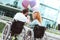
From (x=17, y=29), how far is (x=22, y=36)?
0.44 feet

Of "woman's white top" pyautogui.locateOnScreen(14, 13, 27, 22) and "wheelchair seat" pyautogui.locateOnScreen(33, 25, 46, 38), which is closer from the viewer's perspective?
"woman's white top" pyautogui.locateOnScreen(14, 13, 27, 22)

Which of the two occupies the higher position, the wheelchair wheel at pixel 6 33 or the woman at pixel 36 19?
the woman at pixel 36 19

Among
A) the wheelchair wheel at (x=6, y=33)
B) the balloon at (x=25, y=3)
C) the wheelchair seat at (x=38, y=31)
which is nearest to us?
the wheelchair wheel at (x=6, y=33)

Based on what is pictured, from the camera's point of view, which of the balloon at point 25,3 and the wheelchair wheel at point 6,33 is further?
the balloon at point 25,3

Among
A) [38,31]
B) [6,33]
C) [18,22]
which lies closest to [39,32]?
[38,31]

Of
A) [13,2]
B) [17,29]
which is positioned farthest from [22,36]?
[13,2]

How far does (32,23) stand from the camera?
114 inches

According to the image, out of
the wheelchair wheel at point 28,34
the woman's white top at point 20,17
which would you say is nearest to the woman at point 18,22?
the woman's white top at point 20,17

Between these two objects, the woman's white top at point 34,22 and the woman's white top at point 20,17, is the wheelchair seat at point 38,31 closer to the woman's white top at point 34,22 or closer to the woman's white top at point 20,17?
the woman's white top at point 34,22

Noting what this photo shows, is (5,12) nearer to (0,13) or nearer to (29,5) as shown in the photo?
(0,13)

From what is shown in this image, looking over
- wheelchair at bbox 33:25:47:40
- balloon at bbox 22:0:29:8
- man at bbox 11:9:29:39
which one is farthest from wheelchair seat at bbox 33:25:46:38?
balloon at bbox 22:0:29:8

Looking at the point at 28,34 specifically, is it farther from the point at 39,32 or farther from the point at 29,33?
the point at 39,32

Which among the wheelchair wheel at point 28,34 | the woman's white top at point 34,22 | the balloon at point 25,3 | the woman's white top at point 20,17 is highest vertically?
the balloon at point 25,3

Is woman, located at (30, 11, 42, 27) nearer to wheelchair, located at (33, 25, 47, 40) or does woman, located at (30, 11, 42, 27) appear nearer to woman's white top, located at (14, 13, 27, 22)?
wheelchair, located at (33, 25, 47, 40)
